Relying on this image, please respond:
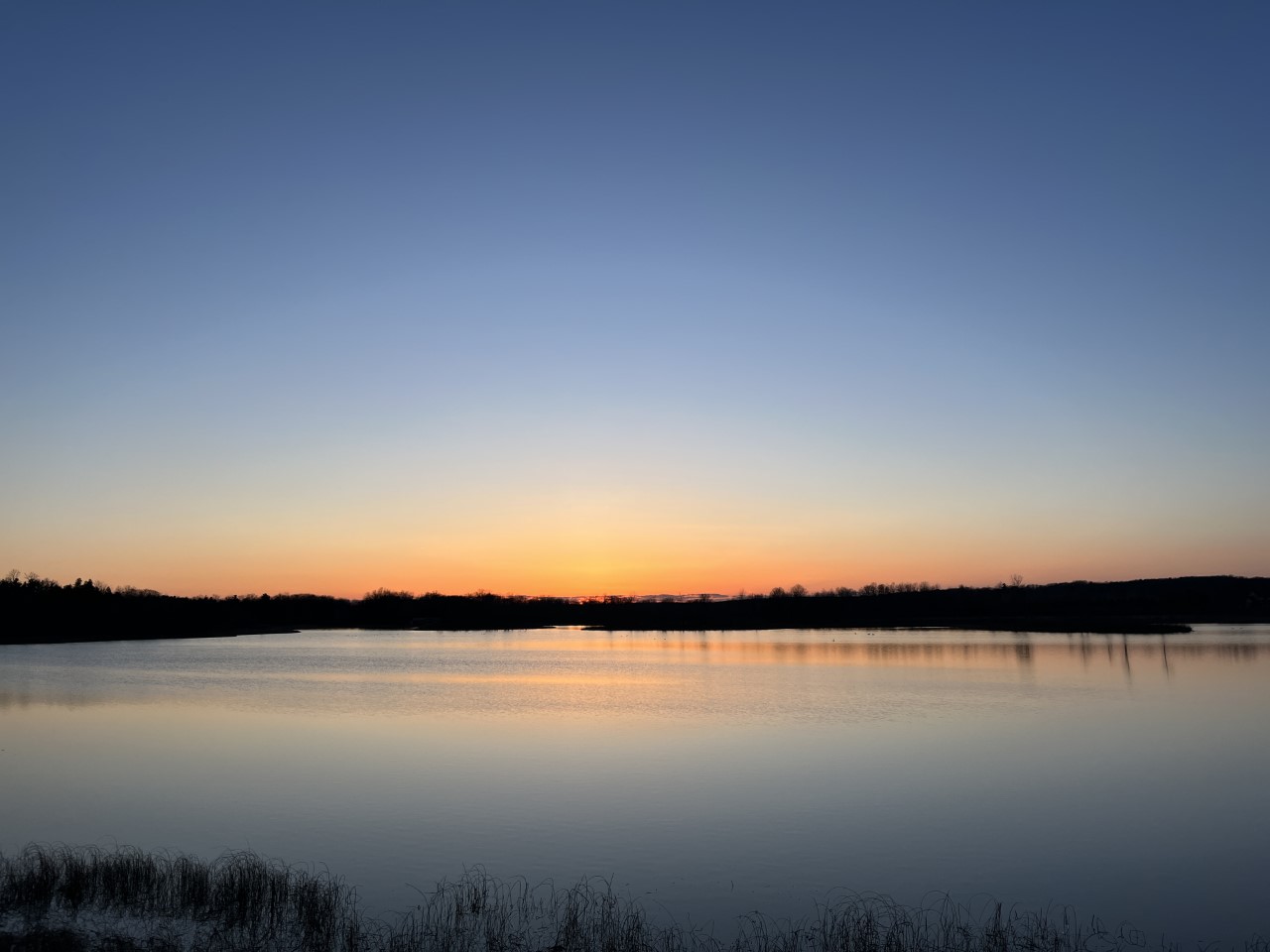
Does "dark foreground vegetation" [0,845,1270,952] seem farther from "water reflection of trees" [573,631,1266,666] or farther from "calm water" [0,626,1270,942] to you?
"water reflection of trees" [573,631,1266,666]

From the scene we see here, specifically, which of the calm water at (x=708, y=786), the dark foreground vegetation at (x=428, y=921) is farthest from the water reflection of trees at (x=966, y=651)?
the dark foreground vegetation at (x=428, y=921)

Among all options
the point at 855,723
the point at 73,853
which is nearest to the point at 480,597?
the point at 855,723

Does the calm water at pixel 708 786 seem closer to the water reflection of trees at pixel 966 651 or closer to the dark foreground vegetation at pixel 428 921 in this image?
the dark foreground vegetation at pixel 428 921

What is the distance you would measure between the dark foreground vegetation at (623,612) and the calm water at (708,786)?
70.3 meters

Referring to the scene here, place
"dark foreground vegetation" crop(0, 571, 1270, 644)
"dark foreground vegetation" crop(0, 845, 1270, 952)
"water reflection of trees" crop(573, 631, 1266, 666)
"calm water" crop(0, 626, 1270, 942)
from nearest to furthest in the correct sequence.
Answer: "dark foreground vegetation" crop(0, 845, 1270, 952), "calm water" crop(0, 626, 1270, 942), "water reflection of trees" crop(573, 631, 1266, 666), "dark foreground vegetation" crop(0, 571, 1270, 644)

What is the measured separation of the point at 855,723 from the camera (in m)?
29.5

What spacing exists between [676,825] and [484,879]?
4.63 m

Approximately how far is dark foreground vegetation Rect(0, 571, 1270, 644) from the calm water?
230 feet

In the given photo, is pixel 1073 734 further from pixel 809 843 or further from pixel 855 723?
pixel 809 843

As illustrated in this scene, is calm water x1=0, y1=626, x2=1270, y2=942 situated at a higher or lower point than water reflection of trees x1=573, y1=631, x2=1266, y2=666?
higher

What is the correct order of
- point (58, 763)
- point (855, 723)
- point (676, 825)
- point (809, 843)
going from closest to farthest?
point (809, 843)
point (676, 825)
point (58, 763)
point (855, 723)

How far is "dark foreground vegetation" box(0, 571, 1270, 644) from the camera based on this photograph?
108875 mm

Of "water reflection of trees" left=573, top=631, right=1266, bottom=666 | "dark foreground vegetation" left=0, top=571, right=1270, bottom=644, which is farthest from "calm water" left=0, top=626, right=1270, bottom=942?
"dark foreground vegetation" left=0, top=571, right=1270, bottom=644

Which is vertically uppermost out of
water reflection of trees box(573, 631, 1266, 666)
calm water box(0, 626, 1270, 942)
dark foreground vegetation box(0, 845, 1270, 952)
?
dark foreground vegetation box(0, 845, 1270, 952)
